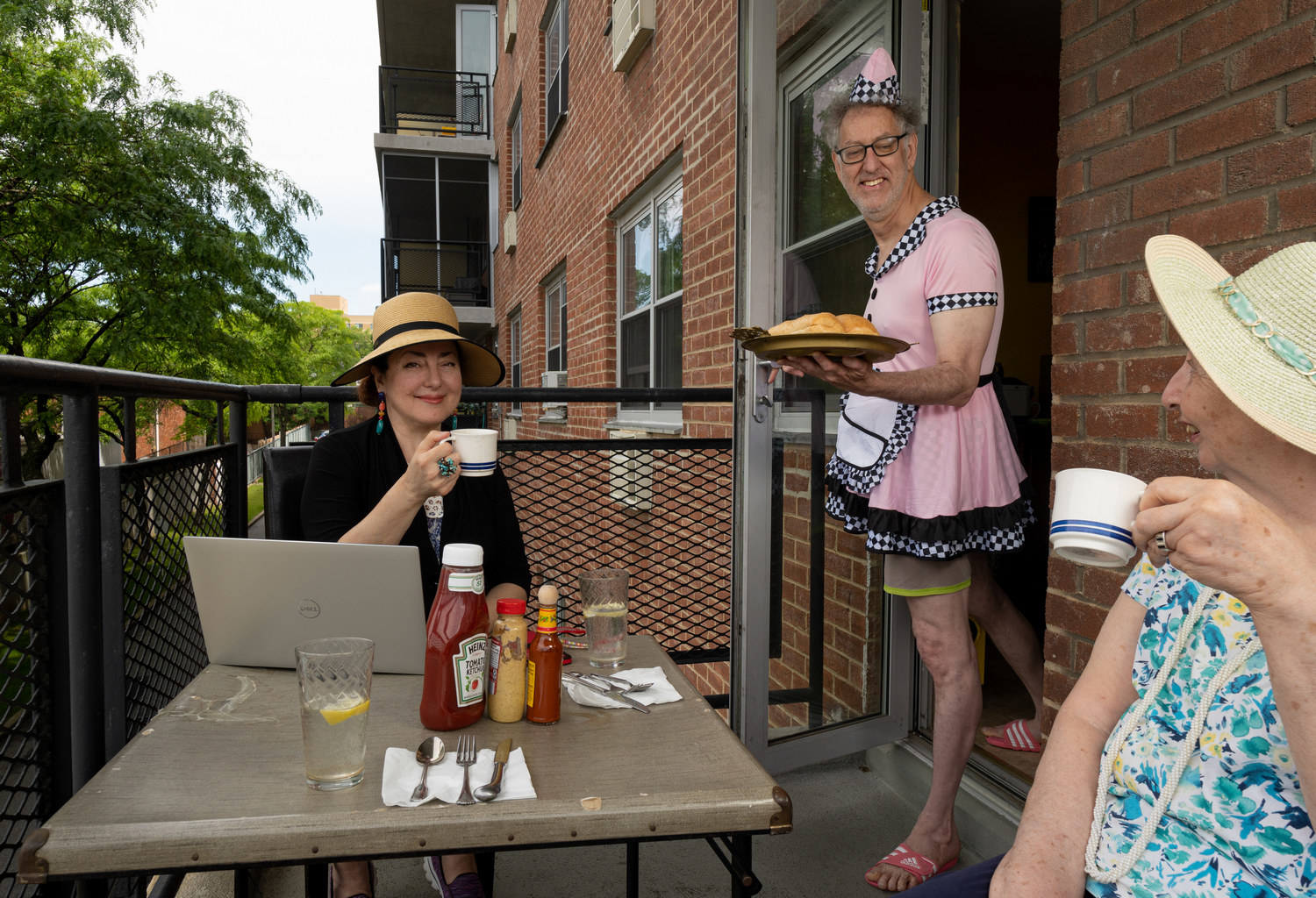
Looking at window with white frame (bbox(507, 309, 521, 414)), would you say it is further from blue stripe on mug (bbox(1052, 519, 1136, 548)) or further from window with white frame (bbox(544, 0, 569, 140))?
blue stripe on mug (bbox(1052, 519, 1136, 548))

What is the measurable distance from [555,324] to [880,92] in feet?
24.6

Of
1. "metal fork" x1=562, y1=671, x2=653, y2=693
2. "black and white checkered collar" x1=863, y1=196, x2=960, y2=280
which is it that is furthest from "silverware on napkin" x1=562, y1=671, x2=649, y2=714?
"black and white checkered collar" x1=863, y1=196, x2=960, y2=280

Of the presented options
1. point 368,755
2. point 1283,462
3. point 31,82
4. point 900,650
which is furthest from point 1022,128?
point 31,82

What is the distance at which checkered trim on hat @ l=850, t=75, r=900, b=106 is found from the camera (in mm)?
2043

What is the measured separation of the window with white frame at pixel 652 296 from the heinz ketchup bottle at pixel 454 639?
148 inches

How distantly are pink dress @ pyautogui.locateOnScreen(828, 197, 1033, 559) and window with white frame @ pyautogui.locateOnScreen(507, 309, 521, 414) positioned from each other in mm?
9446

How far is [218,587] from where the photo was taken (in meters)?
1.36

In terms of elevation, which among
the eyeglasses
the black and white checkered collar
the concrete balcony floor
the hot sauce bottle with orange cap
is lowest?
the concrete balcony floor

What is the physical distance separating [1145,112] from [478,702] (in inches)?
67.3

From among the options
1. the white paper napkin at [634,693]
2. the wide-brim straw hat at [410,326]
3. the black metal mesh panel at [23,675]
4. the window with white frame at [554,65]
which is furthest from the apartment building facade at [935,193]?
the window with white frame at [554,65]

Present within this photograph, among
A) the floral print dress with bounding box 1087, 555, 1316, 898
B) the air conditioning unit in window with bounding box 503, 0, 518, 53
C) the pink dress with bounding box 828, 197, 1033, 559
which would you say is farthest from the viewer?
the air conditioning unit in window with bounding box 503, 0, 518, 53

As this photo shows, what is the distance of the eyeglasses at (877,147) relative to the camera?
2039 millimetres

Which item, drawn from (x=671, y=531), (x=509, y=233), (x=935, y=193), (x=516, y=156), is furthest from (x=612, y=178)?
(x=516, y=156)

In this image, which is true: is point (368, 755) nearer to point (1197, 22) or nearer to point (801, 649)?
point (801, 649)
